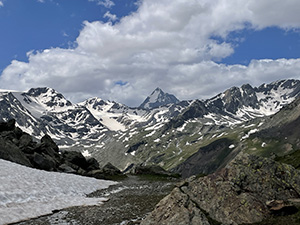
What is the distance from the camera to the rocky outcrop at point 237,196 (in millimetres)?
19078

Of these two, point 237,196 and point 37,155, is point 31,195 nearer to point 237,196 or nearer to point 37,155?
point 237,196

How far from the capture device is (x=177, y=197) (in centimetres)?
2022

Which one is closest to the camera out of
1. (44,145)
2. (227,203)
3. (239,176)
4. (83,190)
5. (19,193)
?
(227,203)

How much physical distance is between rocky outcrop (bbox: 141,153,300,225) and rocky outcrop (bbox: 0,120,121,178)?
50.1m

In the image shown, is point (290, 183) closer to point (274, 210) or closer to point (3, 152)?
point (274, 210)

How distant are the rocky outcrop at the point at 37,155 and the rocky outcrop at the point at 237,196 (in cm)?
5013

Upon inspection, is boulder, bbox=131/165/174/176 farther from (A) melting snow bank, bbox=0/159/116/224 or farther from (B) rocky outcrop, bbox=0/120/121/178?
(A) melting snow bank, bbox=0/159/116/224

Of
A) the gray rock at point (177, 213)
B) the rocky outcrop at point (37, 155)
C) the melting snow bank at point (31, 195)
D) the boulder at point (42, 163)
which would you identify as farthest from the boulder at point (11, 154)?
the gray rock at point (177, 213)

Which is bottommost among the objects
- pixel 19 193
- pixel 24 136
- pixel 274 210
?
pixel 274 210

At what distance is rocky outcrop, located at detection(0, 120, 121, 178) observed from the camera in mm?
61884

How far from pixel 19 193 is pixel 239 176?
25.0 metres

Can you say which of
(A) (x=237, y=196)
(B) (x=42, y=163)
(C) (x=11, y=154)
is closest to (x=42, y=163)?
(B) (x=42, y=163)

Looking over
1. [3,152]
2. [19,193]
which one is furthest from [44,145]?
[19,193]

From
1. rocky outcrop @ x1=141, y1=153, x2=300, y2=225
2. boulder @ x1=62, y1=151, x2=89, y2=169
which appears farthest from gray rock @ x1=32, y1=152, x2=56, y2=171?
rocky outcrop @ x1=141, y1=153, x2=300, y2=225
